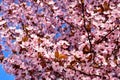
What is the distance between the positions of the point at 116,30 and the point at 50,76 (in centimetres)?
204

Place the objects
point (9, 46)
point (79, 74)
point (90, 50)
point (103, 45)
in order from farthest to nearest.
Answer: point (9, 46) → point (103, 45) → point (79, 74) → point (90, 50)

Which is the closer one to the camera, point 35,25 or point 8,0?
point 35,25

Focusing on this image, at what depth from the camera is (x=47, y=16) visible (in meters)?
11.5

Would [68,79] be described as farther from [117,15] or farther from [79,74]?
[117,15]

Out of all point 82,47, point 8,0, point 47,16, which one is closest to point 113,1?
point 47,16

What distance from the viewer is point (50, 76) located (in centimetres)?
966

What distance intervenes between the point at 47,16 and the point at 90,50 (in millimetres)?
3285

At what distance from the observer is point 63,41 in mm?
9609

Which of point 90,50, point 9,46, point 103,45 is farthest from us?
point 9,46

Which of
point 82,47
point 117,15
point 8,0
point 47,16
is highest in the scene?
point 8,0

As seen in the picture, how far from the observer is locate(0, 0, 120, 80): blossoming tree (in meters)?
8.25

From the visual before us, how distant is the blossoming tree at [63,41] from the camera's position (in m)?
8.25

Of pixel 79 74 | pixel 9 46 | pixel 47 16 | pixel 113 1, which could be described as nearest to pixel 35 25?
pixel 47 16

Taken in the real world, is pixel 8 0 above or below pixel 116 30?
above
